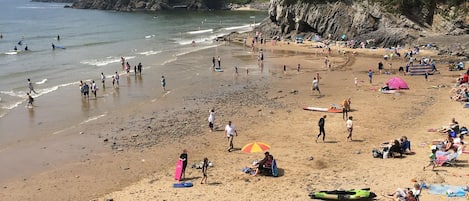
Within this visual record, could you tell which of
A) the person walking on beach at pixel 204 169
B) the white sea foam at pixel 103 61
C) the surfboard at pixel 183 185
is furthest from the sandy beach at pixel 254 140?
the white sea foam at pixel 103 61

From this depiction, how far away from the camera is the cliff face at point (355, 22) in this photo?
5175cm

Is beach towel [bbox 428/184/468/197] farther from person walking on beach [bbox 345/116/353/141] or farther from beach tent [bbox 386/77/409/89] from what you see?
beach tent [bbox 386/77/409/89]

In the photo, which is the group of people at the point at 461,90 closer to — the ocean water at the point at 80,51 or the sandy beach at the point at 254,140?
the sandy beach at the point at 254,140

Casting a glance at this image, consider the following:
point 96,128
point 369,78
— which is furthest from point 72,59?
point 369,78

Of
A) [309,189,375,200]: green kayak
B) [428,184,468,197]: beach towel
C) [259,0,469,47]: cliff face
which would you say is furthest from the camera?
[259,0,469,47]: cliff face

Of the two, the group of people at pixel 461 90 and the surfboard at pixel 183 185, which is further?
the group of people at pixel 461 90

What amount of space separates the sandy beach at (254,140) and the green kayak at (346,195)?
0.50 m

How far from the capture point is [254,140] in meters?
22.8

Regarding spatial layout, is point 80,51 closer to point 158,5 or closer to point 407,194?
point 407,194

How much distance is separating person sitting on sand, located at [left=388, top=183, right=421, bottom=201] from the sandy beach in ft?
2.23

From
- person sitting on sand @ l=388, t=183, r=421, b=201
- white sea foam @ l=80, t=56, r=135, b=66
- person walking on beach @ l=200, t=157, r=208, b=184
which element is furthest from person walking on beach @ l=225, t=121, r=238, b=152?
white sea foam @ l=80, t=56, r=135, b=66

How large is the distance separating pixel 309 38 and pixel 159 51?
66.8ft

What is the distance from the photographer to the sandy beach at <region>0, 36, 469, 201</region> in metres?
16.8

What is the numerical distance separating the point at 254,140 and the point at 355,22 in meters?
40.0
